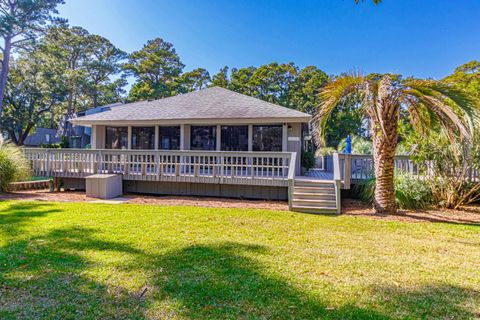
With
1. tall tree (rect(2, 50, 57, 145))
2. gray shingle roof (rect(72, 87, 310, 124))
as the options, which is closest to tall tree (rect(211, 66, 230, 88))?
tall tree (rect(2, 50, 57, 145))

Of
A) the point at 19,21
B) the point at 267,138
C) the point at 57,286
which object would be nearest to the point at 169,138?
the point at 267,138

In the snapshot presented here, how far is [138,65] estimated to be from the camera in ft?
119

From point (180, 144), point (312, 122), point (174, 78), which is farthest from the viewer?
point (174, 78)

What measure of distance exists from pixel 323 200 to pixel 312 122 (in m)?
2.29

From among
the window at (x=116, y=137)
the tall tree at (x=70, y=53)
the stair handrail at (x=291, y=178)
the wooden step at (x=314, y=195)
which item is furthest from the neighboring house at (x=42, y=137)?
the wooden step at (x=314, y=195)

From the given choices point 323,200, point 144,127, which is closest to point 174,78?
point 144,127

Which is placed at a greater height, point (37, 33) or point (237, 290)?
point (37, 33)

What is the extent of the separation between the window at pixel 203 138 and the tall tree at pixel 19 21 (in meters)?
19.1

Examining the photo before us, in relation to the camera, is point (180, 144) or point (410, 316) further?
point (180, 144)

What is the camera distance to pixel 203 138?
12039 mm

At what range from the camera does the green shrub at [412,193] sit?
7.52 meters

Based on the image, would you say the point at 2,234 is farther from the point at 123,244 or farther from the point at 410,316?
the point at 410,316

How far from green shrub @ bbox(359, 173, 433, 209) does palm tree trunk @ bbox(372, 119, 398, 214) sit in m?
0.80

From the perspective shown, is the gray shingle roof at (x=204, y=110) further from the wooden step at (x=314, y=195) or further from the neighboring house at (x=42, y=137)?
the neighboring house at (x=42, y=137)
